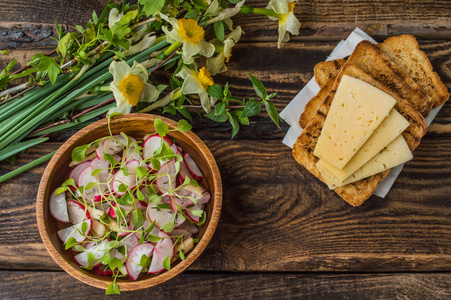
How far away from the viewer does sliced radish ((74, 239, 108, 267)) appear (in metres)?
1.35

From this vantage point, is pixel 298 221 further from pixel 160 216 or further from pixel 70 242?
pixel 70 242

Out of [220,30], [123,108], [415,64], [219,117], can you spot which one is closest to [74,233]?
[123,108]

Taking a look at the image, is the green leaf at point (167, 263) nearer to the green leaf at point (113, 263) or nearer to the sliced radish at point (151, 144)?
the green leaf at point (113, 263)

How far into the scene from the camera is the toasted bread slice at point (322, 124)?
147 centimetres

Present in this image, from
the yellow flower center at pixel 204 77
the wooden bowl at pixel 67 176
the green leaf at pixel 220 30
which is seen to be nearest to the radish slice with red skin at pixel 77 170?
the wooden bowl at pixel 67 176

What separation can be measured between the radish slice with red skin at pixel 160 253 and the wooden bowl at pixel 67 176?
0.10ft

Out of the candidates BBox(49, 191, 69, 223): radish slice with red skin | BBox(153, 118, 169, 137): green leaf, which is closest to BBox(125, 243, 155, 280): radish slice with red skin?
BBox(49, 191, 69, 223): radish slice with red skin

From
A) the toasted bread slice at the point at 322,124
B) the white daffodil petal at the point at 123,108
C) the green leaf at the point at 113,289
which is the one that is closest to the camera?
the green leaf at the point at 113,289

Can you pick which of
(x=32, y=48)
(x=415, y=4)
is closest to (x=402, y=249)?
(x=415, y=4)

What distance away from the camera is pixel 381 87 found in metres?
1.48

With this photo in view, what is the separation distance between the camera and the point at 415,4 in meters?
1.67

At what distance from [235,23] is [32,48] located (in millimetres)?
811

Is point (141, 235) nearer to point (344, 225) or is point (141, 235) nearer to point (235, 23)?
point (344, 225)

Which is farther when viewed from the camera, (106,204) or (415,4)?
(415,4)
